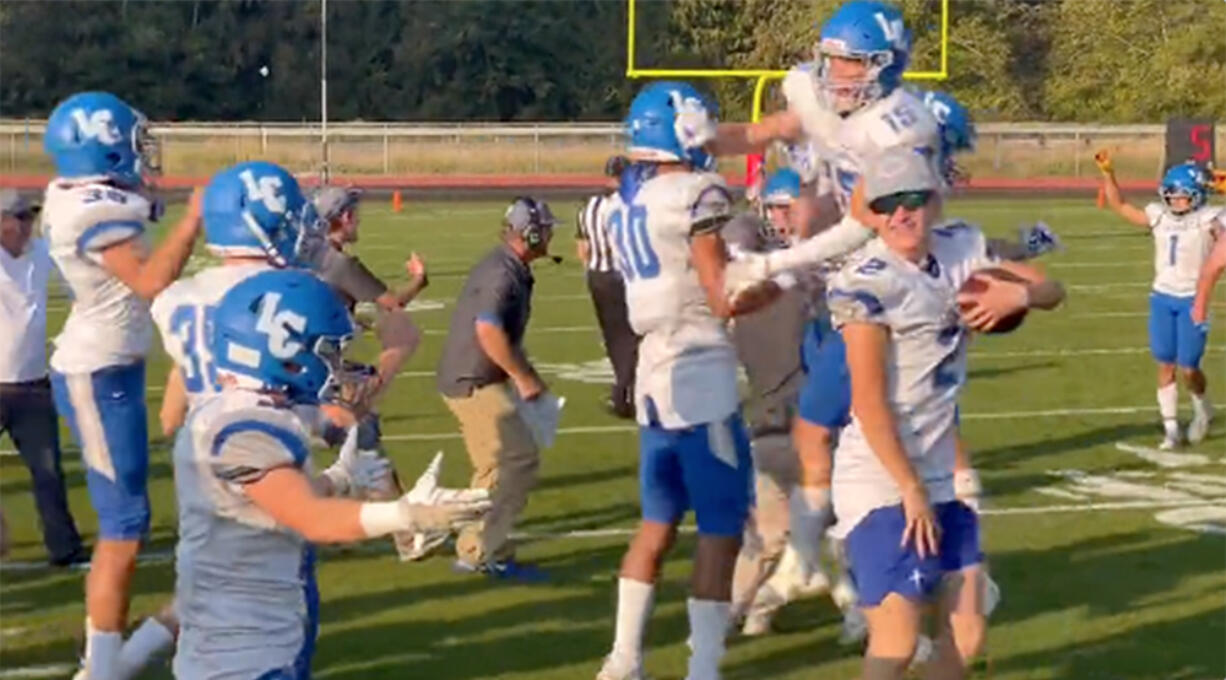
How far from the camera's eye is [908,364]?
5172mm

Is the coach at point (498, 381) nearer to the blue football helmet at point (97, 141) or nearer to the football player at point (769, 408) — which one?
the football player at point (769, 408)

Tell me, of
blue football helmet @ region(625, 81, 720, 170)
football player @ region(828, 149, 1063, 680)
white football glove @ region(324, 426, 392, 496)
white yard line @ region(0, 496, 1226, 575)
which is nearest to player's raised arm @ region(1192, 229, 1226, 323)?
white yard line @ region(0, 496, 1226, 575)

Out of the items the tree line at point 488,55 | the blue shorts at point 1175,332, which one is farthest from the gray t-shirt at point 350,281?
the tree line at point 488,55

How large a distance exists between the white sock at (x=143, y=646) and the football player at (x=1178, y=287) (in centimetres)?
689

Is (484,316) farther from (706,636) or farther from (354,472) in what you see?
(354,472)

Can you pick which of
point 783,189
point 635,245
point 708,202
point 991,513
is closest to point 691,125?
point 708,202

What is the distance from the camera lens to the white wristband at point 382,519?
3936 millimetres

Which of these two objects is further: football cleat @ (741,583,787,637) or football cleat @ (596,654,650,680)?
football cleat @ (741,583,787,637)

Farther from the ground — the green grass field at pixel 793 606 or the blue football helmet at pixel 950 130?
the blue football helmet at pixel 950 130

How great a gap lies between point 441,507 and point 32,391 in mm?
5581

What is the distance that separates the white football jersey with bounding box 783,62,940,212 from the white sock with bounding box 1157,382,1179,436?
5.89m

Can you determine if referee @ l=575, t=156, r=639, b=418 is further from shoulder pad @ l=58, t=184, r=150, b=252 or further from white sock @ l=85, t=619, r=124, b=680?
white sock @ l=85, t=619, r=124, b=680

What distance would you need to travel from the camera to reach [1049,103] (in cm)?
4834

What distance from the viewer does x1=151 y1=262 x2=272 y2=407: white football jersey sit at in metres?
5.46
